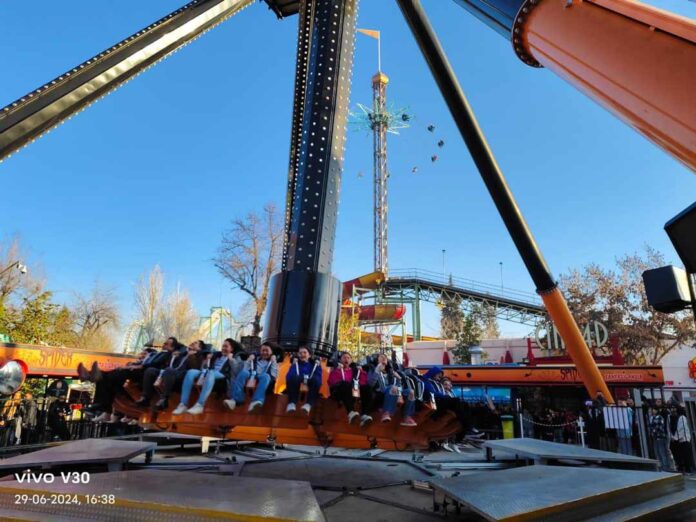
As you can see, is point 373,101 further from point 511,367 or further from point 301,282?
point 301,282

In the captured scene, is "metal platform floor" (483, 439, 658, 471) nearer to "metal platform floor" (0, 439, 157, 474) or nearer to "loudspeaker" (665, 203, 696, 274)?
"loudspeaker" (665, 203, 696, 274)

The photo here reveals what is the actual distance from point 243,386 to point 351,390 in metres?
1.42

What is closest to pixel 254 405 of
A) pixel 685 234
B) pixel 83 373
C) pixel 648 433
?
pixel 83 373

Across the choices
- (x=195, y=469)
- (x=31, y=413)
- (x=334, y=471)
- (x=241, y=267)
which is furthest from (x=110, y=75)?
(x=241, y=267)

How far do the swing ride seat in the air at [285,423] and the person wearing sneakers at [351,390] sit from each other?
143mm

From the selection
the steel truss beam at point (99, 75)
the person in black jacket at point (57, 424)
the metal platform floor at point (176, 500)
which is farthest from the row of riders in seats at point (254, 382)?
the person in black jacket at point (57, 424)

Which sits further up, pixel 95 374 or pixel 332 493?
pixel 95 374

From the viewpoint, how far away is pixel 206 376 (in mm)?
5789

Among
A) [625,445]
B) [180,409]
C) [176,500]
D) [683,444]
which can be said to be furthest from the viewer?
[625,445]

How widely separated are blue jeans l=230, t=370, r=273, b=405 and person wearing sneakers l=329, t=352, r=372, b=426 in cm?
87

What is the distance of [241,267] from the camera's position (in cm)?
3269

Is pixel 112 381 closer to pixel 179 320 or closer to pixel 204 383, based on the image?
pixel 204 383

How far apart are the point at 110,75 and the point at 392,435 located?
6018mm

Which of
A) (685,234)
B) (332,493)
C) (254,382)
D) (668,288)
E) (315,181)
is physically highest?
(315,181)
